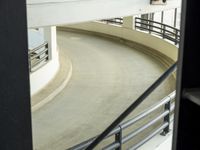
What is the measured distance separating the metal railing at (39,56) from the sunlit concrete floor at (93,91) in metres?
1.22

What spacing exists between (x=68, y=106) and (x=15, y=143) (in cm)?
1105

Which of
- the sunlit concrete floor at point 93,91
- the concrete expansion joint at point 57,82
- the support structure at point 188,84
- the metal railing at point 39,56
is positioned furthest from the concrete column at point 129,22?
the support structure at point 188,84

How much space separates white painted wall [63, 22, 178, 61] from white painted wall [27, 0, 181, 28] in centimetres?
626

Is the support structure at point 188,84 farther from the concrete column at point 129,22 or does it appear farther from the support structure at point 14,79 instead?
the concrete column at point 129,22

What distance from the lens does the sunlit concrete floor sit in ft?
36.5

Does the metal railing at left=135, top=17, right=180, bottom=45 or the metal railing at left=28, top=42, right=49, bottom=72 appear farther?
the metal railing at left=135, top=17, right=180, bottom=45

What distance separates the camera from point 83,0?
33.1 ft

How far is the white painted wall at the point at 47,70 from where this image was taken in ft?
45.2

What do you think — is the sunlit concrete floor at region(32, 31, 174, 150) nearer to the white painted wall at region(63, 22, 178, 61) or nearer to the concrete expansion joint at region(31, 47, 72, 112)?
the concrete expansion joint at region(31, 47, 72, 112)

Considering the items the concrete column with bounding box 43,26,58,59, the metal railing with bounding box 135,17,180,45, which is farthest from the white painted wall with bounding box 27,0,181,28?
the metal railing with bounding box 135,17,180,45

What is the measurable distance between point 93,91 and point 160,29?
256 inches

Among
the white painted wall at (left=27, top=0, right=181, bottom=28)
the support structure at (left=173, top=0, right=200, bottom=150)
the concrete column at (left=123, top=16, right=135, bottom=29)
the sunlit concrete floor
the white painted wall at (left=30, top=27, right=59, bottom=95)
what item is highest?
the support structure at (left=173, top=0, right=200, bottom=150)

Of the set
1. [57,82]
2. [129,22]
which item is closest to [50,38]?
[57,82]

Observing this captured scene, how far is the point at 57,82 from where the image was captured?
1482 centimetres
